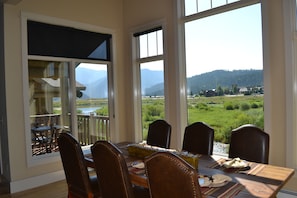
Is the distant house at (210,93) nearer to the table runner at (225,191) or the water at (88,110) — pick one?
the water at (88,110)

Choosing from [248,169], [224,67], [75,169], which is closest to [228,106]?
[224,67]

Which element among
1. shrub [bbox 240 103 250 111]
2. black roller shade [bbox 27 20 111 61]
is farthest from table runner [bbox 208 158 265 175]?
black roller shade [bbox 27 20 111 61]

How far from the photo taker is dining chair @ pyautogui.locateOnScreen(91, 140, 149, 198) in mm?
1728

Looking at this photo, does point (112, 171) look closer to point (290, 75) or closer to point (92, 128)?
point (290, 75)

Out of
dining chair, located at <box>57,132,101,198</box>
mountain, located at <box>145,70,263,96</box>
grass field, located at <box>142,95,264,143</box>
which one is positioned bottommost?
dining chair, located at <box>57,132,101,198</box>

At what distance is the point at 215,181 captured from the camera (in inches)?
70.7

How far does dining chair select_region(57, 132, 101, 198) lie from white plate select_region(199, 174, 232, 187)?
1.08m

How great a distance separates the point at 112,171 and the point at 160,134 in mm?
1614

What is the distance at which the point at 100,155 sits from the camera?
73.8 inches

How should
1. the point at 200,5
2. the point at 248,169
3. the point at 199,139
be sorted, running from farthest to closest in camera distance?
the point at 200,5 < the point at 199,139 < the point at 248,169

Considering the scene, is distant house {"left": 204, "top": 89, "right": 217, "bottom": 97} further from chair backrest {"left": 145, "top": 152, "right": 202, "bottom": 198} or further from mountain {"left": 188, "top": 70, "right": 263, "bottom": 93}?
chair backrest {"left": 145, "top": 152, "right": 202, "bottom": 198}

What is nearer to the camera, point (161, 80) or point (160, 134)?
point (160, 134)

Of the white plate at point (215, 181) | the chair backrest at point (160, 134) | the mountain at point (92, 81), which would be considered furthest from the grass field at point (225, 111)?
the white plate at point (215, 181)

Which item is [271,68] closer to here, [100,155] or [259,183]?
[259,183]
